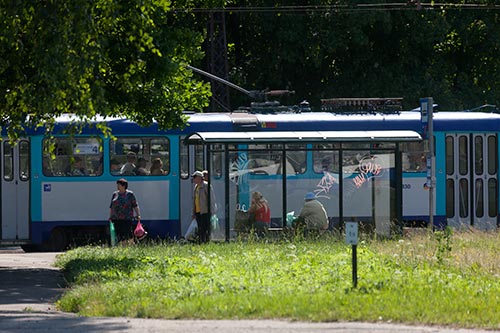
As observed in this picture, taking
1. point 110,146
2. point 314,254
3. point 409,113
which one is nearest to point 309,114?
point 409,113

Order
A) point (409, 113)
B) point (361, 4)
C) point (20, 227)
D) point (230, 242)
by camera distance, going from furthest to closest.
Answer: point (361, 4), point (409, 113), point (20, 227), point (230, 242)

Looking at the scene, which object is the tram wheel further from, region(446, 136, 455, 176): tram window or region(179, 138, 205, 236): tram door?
region(446, 136, 455, 176): tram window

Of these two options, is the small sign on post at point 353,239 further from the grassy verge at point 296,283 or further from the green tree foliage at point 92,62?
the green tree foliage at point 92,62

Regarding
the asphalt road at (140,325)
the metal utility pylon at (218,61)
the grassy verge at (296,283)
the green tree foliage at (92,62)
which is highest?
the metal utility pylon at (218,61)

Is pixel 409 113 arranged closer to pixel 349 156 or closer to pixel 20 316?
pixel 349 156

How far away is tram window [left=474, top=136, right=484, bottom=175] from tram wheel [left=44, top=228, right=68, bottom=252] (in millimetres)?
10149

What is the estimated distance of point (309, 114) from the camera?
101 ft

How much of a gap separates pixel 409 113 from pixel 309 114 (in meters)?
2.55

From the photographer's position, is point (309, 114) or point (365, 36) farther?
point (365, 36)

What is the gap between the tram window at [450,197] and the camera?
100 feet

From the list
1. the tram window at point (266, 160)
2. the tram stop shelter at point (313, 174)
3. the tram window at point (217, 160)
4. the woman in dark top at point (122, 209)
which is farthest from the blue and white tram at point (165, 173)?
the woman in dark top at point (122, 209)

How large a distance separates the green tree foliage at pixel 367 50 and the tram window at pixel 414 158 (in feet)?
37.5

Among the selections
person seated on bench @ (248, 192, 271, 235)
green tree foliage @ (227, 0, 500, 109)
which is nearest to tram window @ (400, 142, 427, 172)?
person seated on bench @ (248, 192, 271, 235)

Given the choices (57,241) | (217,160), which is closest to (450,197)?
(217,160)
